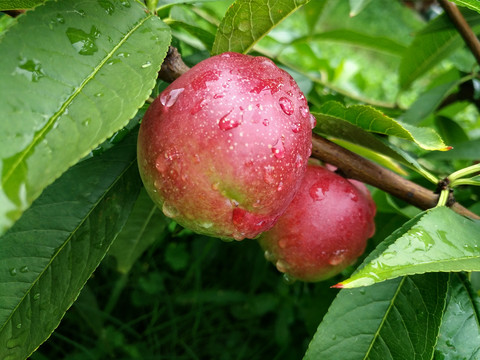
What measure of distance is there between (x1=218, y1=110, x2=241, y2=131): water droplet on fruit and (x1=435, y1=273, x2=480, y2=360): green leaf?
1.57 ft

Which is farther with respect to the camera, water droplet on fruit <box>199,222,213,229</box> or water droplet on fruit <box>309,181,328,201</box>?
water droplet on fruit <box>309,181,328,201</box>

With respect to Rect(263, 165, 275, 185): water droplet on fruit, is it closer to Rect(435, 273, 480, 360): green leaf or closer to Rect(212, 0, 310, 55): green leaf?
Rect(212, 0, 310, 55): green leaf

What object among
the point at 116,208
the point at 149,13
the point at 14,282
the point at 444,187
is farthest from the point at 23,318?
the point at 444,187

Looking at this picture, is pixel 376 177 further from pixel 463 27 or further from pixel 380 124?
pixel 463 27

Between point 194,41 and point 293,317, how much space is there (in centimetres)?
85

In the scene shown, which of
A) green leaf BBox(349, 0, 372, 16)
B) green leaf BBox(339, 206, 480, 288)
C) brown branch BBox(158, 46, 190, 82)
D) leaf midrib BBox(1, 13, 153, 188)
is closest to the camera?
leaf midrib BBox(1, 13, 153, 188)

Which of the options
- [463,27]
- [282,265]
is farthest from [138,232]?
[463,27]

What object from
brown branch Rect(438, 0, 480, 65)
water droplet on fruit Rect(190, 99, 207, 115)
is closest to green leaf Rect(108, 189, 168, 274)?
water droplet on fruit Rect(190, 99, 207, 115)

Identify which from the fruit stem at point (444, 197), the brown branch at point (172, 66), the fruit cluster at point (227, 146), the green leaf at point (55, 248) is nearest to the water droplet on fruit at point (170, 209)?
the fruit cluster at point (227, 146)

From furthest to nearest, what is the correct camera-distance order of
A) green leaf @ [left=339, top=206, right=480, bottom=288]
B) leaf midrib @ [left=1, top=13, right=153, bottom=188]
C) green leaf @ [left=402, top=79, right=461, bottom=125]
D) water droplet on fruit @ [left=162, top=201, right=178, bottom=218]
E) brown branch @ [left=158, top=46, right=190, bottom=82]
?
green leaf @ [left=402, top=79, right=461, bottom=125] → brown branch @ [left=158, top=46, right=190, bottom=82] → water droplet on fruit @ [left=162, top=201, right=178, bottom=218] → green leaf @ [left=339, top=206, right=480, bottom=288] → leaf midrib @ [left=1, top=13, right=153, bottom=188]

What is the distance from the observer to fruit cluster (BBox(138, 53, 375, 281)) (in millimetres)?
594

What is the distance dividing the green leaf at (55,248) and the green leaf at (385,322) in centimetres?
34

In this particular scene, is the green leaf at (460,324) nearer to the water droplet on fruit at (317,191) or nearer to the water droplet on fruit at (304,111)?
the water droplet on fruit at (317,191)

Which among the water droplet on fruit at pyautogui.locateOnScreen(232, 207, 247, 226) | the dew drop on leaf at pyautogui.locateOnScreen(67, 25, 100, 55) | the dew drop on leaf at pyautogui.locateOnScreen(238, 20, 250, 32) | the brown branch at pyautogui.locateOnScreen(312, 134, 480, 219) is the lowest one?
the brown branch at pyautogui.locateOnScreen(312, 134, 480, 219)
